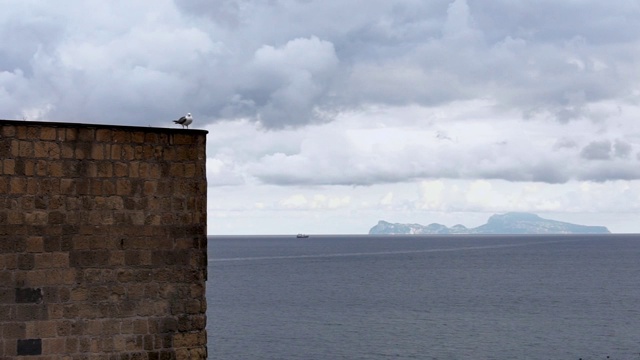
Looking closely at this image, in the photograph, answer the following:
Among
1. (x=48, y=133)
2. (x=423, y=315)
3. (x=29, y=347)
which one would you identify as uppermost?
(x=48, y=133)

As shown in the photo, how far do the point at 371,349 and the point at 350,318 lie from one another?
53.7 feet

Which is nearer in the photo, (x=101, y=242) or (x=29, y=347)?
(x=29, y=347)

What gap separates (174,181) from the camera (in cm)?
1631

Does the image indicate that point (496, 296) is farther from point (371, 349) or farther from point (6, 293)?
point (6, 293)

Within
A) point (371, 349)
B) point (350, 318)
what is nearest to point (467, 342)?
point (371, 349)

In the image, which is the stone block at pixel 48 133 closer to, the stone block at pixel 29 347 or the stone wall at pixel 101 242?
the stone wall at pixel 101 242

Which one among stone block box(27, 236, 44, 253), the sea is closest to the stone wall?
stone block box(27, 236, 44, 253)

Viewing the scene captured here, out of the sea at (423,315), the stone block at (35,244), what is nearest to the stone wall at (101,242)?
the stone block at (35,244)

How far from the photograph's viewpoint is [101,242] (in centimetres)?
1562

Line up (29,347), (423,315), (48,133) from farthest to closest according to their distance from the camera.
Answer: (423,315)
(48,133)
(29,347)

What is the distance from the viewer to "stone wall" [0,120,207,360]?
49.6 feet

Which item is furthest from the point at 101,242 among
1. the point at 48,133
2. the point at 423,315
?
the point at 423,315

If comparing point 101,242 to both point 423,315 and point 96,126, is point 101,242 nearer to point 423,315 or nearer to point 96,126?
point 96,126

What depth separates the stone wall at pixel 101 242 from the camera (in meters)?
15.1
